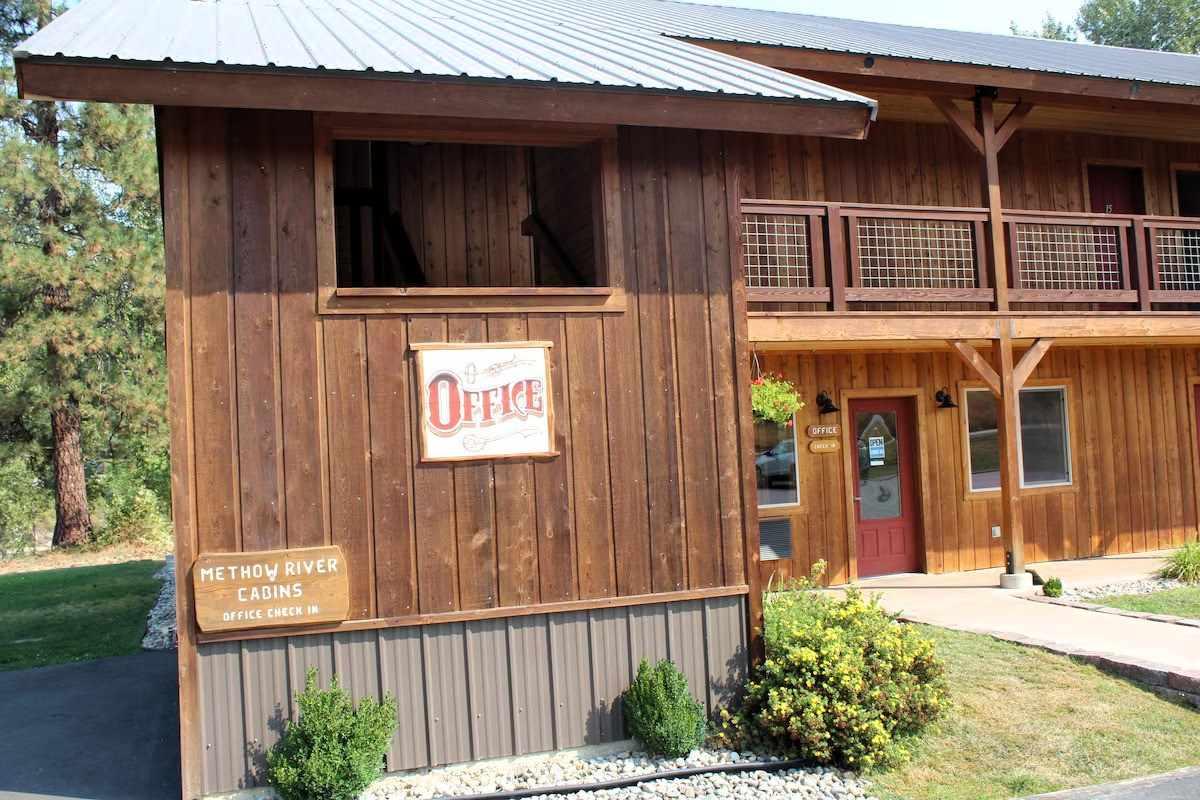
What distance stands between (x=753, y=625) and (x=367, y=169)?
21.4ft

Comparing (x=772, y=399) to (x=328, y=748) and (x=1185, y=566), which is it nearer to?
(x=1185, y=566)

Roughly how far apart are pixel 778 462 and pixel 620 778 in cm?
598

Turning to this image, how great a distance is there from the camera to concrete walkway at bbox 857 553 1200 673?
24.9 feet

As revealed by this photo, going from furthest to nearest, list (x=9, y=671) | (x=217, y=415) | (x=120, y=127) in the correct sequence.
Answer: (x=120, y=127) < (x=9, y=671) < (x=217, y=415)

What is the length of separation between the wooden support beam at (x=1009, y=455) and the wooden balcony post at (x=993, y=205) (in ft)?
1.44

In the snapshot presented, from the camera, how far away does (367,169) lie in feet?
34.7

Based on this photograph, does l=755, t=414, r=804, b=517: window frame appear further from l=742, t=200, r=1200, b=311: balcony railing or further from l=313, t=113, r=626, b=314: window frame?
l=313, t=113, r=626, b=314: window frame

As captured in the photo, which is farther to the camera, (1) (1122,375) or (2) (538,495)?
(1) (1122,375)

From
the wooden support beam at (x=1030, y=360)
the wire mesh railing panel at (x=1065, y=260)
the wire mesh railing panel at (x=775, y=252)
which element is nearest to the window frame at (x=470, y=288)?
the wire mesh railing panel at (x=775, y=252)

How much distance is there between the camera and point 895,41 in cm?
1227

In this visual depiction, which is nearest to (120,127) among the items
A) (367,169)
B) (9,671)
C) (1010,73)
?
(367,169)

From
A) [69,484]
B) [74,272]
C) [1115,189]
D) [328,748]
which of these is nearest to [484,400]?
[328,748]

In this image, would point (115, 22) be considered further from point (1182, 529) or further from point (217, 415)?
point (1182, 529)

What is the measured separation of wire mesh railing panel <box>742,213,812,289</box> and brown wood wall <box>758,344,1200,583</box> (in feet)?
3.36
